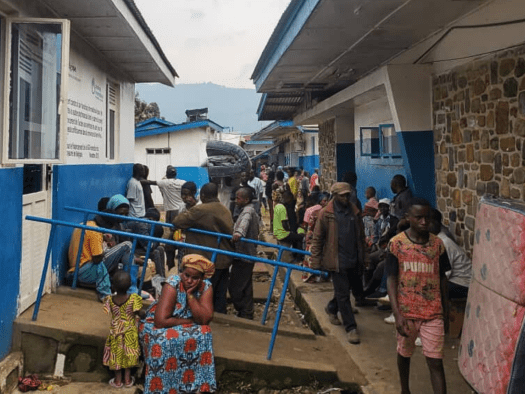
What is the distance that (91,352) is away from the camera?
13.5ft

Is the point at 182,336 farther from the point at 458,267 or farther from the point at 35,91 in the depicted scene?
the point at 458,267

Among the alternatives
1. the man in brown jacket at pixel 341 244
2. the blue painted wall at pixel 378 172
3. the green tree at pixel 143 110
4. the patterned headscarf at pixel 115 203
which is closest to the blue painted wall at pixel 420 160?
the blue painted wall at pixel 378 172

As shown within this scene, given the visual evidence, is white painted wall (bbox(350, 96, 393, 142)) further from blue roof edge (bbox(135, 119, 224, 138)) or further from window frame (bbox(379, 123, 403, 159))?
blue roof edge (bbox(135, 119, 224, 138))

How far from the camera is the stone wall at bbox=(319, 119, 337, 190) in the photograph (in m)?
12.2

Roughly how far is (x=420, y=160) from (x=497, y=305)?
3.64 meters

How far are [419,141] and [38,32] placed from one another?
439 centimetres

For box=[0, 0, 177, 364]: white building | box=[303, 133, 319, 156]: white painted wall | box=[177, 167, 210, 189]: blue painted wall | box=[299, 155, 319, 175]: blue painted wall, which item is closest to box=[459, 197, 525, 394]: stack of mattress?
box=[0, 0, 177, 364]: white building

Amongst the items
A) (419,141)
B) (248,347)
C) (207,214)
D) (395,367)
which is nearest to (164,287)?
(248,347)

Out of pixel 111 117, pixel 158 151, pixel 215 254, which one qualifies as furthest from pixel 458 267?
pixel 158 151

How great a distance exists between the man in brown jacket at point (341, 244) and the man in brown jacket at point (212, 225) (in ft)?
3.16

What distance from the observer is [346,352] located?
476 cm

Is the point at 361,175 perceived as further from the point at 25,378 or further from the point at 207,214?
the point at 25,378

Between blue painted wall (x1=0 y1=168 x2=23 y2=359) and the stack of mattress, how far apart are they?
337cm

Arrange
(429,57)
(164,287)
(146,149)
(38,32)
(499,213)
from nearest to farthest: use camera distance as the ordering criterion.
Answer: (499,213), (164,287), (38,32), (429,57), (146,149)
